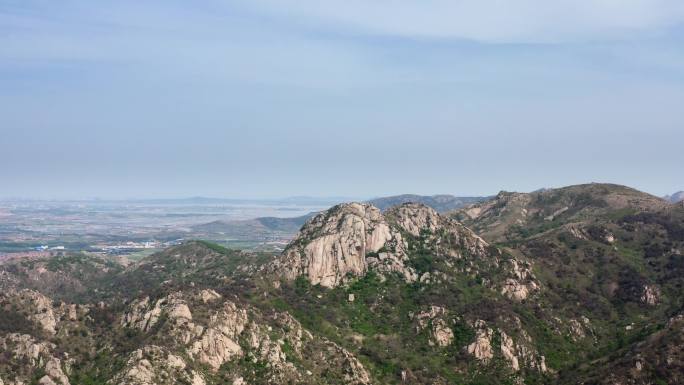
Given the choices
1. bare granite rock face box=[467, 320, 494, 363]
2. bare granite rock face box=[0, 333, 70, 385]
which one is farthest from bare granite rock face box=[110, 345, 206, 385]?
bare granite rock face box=[467, 320, 494, 363]

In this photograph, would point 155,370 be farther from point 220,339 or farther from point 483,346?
point 483,346

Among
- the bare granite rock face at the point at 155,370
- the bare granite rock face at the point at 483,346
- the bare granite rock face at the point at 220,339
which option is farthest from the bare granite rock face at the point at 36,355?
the bare granite rock face at the point at 483,346

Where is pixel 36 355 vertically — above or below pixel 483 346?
above

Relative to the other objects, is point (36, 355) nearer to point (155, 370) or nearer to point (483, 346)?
point (155, 370)

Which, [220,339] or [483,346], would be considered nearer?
[220,339]

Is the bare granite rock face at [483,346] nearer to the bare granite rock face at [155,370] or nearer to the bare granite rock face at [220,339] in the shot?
the bare granite rock face at [220,339]

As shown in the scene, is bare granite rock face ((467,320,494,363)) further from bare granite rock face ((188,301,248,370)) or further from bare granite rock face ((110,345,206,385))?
bare granite rock face ((110,345,206,385))

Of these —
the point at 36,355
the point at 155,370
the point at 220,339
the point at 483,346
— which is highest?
the point at 220,339

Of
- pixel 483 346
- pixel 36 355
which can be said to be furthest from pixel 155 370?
pixel 483 346

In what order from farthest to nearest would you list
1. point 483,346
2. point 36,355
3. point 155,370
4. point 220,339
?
point 483,346
point 220,339
point 36,355
point 155,370

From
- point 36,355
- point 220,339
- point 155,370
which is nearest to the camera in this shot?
point 155,370

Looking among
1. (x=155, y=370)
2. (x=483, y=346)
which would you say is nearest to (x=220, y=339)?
(x=155, y=370)
